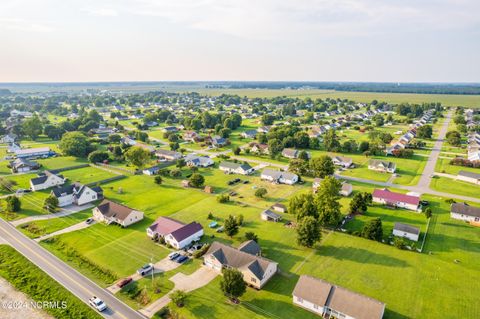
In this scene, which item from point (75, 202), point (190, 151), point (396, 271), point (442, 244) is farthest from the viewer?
point (190, 151)

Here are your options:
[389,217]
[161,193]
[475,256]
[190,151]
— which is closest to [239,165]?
[161,193]

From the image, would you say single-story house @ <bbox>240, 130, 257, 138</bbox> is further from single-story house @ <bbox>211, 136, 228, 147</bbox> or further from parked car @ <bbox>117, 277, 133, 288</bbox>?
parked car @ <bbox>117, 277, 133, 288</bbox>

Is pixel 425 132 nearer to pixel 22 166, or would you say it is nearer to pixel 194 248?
pixel 194 248

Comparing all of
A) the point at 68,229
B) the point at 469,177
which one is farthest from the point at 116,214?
the point at 469,177

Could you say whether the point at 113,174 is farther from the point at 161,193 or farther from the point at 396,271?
the point at 396,271

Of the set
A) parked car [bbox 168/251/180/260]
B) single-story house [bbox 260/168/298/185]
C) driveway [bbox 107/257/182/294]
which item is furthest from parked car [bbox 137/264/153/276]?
single-story house [bbox 260/168/298/185]

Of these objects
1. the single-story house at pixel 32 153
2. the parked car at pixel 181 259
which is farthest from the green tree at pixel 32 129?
the parked car at pixel 181 259
